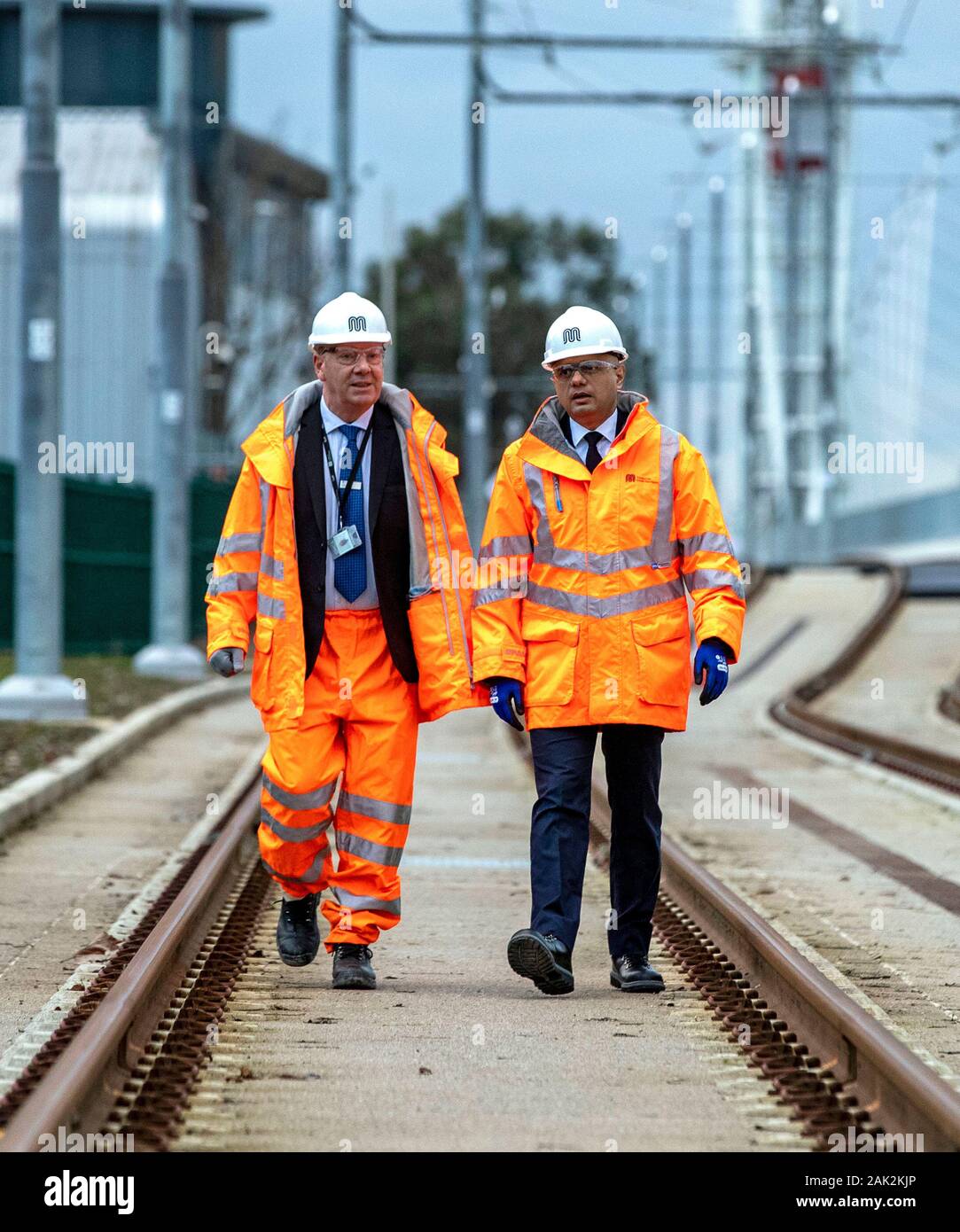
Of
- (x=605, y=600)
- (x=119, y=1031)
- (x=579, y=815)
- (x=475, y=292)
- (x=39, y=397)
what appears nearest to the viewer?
(x=119, y=1031)

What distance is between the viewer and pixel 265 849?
25.3ft

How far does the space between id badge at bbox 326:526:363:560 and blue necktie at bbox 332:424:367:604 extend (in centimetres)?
3

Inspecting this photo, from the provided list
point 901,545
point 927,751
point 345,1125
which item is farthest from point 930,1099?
point 901,545

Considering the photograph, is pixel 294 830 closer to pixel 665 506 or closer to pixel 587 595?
pixel 587 595

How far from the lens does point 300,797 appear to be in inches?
299

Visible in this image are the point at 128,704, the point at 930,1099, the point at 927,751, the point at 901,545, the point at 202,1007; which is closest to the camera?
the point at 930,1099

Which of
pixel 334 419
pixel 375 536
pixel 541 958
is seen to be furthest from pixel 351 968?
pixel 334 419

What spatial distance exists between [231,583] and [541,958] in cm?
151

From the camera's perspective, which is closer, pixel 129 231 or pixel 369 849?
Result: pixel 369 849

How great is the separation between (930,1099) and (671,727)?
84.0 inches

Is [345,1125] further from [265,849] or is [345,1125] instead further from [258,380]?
[258,380]

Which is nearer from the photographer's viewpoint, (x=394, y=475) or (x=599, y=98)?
(x=394, y=475)

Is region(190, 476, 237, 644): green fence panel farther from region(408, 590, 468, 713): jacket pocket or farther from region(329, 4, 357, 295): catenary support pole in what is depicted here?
region(408, 590, 468, 713): jacket pocket

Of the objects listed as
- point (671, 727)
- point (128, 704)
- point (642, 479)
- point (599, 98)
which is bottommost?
point (128, 704)
